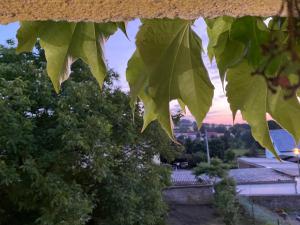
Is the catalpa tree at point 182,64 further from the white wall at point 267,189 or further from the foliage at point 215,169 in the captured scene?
the white wall at point 267,189

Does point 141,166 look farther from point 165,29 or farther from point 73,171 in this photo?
point 165,29

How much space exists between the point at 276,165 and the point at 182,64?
45.1 feet

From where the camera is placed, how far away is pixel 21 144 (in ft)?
17.9

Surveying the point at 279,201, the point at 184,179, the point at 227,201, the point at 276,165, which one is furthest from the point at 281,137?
the point at 276,165

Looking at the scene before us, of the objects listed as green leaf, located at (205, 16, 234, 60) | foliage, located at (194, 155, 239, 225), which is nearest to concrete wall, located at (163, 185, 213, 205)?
foliage, located at (194, 155, 239, 225)

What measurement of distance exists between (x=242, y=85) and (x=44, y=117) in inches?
232

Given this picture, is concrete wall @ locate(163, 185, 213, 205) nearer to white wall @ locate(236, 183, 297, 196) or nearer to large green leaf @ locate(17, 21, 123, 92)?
white wall @ locate(236, 183, 297, 196)

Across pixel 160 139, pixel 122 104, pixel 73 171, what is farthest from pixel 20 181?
pixel 160 139

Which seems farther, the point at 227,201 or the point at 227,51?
the point at 227,201

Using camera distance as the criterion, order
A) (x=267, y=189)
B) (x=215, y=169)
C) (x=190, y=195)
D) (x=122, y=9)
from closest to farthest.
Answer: (x=122, y=9) < (x=215, y=169) < (x=190, y=195) < (x=267, y=189)

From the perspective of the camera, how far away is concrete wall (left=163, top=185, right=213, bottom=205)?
1030 centimetres

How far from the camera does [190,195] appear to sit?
10.3 m

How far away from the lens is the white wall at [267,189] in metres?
11.1

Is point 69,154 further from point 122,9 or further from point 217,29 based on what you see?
point 122,9
